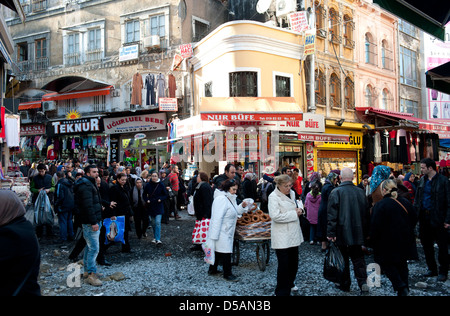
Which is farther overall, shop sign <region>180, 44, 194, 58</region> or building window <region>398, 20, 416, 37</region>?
building window <region>398, 20, 416, 37</region>

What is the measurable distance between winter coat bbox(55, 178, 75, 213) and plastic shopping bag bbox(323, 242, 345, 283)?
6.71 metres

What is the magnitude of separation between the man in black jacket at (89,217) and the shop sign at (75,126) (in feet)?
54.9

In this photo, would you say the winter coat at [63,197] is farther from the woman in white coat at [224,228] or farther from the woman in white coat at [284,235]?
the woman in white coat at [284,235]

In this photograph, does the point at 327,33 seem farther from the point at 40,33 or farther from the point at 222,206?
the point at 40,33

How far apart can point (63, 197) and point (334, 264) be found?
7.02 m

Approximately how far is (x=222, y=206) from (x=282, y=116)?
8894 mm

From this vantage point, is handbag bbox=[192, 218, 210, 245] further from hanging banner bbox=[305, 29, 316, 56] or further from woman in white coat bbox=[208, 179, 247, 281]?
hanging banner bbox=[305, 29, 316, 56]

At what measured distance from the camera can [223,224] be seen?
6.15 meters

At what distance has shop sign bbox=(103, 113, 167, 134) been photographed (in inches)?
818

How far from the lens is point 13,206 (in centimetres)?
282

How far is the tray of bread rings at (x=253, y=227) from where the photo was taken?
20.9ft

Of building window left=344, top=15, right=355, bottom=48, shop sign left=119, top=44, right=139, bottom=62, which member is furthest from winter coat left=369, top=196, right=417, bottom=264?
shop sign left=119, top=44, right=139, bottom=62
